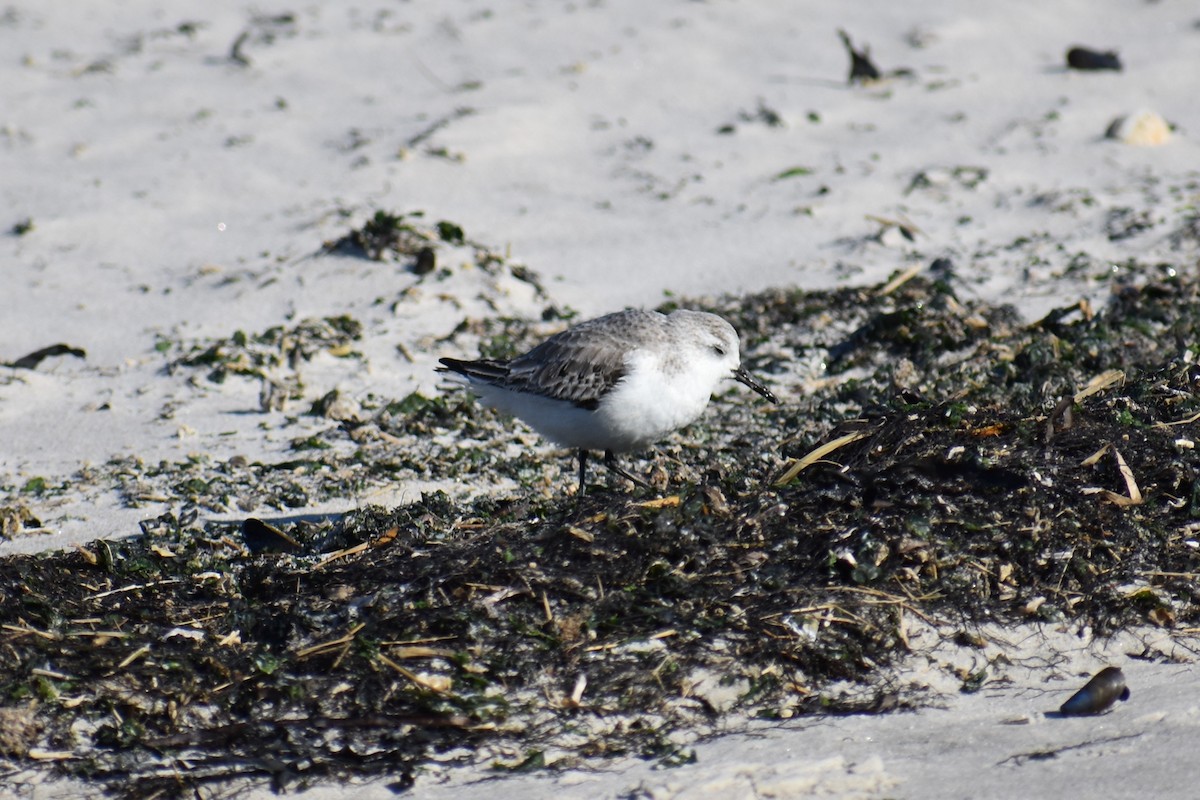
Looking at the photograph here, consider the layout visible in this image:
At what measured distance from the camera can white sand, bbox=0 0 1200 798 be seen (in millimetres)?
6707

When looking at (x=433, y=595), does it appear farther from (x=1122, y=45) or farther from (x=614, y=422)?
(x=1122, y=45)

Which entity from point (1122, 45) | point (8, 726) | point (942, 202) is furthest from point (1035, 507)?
point (1122, 45)

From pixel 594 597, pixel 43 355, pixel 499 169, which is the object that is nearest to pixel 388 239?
pixel 499 169

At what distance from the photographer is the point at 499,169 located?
27.0 feet

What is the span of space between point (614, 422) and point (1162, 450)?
189 centimetres

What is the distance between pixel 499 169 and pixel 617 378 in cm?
353

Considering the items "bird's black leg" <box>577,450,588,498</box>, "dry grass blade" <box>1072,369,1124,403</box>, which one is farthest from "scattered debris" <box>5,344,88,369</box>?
"dry grass blade" <box>1072,369,1124,403</box>

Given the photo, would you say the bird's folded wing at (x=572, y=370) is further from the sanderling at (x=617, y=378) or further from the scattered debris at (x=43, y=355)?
the scattered debris at (x=43, y=355)

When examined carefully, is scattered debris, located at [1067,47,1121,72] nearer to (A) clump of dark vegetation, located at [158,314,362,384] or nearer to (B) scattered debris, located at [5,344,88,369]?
(A) clump of dark vegetation, located at [158,314,362,384]

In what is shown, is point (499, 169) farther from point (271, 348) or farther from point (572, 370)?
point (572, 370)

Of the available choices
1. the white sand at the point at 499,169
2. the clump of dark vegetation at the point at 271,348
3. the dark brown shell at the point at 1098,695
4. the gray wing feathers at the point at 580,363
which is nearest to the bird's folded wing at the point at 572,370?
the gray wing feathers at the point at 580,363

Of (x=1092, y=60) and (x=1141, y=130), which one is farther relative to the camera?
(x=1092, y=60)

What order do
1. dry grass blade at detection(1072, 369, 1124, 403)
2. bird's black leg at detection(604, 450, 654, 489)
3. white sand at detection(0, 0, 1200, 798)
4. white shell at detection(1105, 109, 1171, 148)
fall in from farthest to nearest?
white shell at detection(1105, 109, 1171, 148)
white sand at detection(0, 0, 1200, 798)
dry grass blade at detection(1072, 369, 1124, 403)
bird's black leg at detection(604, 450, 654, 489)

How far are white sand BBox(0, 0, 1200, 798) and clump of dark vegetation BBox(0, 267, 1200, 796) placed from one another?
108 cm
